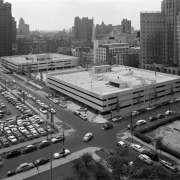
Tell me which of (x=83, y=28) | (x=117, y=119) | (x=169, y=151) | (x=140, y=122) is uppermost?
(x=83, y=28)

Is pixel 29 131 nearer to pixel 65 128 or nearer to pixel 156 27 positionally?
pixel 65 128

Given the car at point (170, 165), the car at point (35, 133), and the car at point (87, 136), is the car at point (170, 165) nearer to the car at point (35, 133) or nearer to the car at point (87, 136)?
the car at point (87, 136)

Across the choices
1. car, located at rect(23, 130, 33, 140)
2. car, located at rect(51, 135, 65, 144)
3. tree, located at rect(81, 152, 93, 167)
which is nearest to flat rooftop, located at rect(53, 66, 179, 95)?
car, located at rect(51, 135, 65, 144)

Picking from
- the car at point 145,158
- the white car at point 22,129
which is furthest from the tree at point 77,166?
the white car at point 22,129

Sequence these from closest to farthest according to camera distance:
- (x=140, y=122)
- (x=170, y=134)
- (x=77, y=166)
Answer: (x=77, y=166) → (x=170, y=134) → (x=140, y=122)

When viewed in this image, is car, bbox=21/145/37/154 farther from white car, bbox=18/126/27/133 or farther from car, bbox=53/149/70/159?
white car, bbox=18/126/27/133

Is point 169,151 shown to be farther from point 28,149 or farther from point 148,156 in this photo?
point 28,149

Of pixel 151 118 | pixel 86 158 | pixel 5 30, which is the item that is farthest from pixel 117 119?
pixel 5 30
